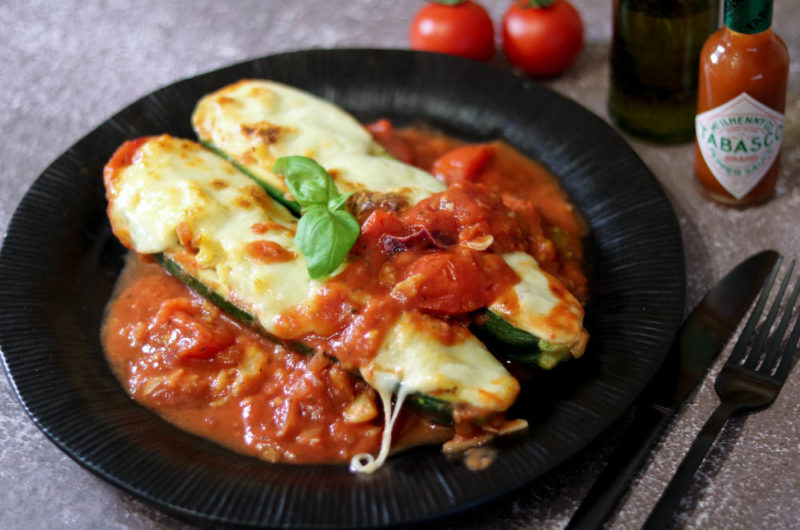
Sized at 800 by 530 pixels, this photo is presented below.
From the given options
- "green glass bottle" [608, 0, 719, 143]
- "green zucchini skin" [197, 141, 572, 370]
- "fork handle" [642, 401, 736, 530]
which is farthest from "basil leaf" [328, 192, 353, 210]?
"green glass bottle" [608, 0, 719, 143]

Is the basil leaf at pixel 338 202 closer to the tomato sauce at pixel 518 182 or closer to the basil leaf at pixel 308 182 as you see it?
the basil leaf at pixel 308 182

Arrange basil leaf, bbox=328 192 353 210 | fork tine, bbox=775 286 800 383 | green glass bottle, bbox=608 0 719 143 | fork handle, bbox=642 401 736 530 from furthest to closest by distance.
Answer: green glass bottle, bbox=608 0 719 143, basil leaf, bbox=328 192 353 210, fork tine, bbox=775 286 800 383, fork handle, bbox=642 401 736 530

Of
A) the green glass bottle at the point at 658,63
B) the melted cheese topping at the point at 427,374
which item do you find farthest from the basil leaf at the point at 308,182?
the green glass bottle at the point at 658,63

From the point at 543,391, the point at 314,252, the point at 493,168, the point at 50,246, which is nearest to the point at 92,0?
the point at 50,246

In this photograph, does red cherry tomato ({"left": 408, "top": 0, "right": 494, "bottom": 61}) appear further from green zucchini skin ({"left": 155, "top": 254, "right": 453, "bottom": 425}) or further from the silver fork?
the silver fork

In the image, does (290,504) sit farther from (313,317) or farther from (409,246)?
(409,246)

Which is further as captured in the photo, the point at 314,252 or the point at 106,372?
the point at 106,372

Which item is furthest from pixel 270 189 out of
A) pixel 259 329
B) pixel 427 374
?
pixel 427 374
